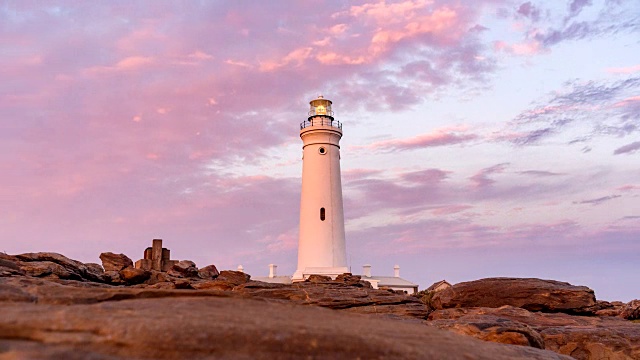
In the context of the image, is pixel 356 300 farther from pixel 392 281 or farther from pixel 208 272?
pixel 392 281

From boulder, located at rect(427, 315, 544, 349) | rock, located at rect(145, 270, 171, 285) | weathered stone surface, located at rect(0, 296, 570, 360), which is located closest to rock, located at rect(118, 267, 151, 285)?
rock, located at rect(145, 270, 171, 285)

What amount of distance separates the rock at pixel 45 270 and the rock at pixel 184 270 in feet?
33.6

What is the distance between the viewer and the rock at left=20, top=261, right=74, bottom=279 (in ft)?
76.9

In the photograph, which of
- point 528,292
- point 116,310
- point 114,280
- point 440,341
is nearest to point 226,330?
point 116,310

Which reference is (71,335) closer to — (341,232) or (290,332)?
(290,332)

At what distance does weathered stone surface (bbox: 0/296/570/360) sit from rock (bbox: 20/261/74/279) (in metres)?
18.4

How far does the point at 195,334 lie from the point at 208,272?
3339cm

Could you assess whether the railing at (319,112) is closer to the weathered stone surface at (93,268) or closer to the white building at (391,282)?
the white building at (391,282)

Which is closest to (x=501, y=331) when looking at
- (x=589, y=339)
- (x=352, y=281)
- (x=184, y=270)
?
(x=589, y=339)

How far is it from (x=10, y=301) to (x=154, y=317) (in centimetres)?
206

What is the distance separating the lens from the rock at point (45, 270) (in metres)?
23.4

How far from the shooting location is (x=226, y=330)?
6254 millimetres

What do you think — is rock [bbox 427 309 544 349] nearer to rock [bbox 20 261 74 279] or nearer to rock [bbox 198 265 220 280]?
rock [bbox 20 261 74 279]

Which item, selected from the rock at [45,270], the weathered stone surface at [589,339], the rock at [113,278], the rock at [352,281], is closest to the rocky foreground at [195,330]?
the weathered stone surface at [589,339]
